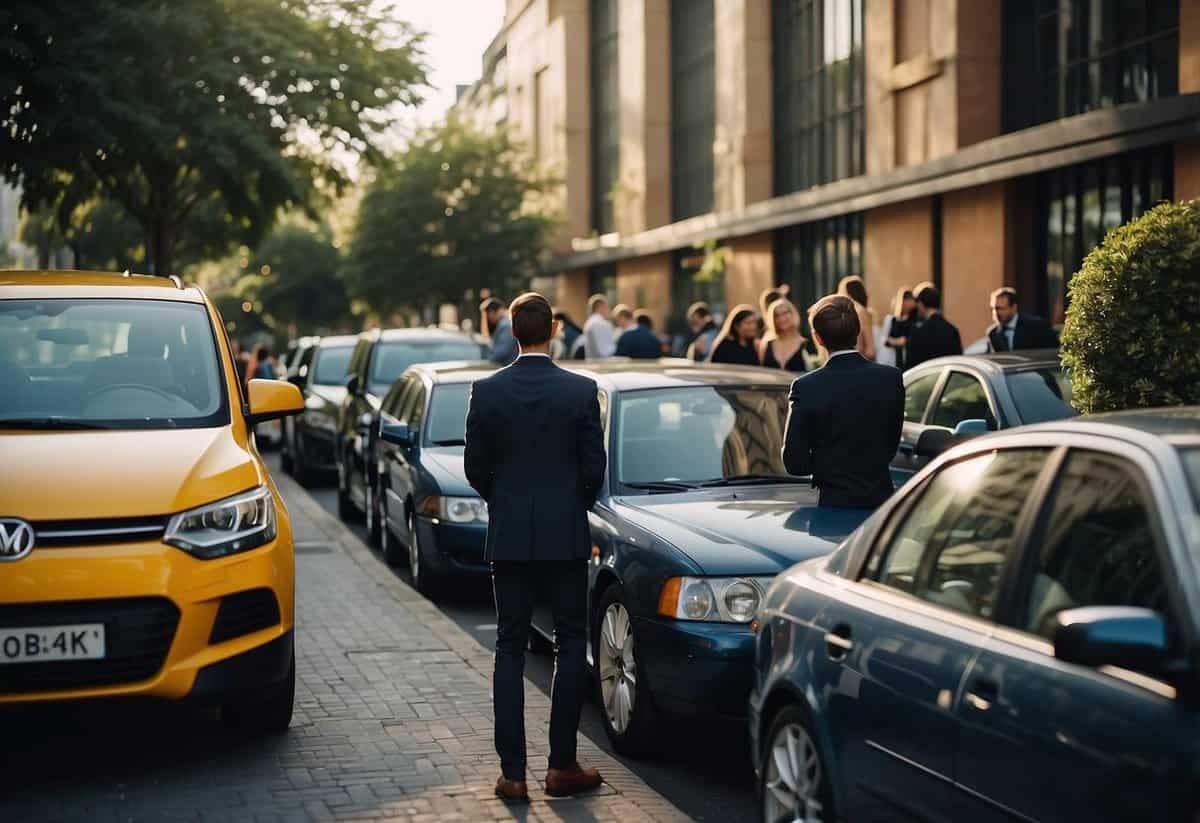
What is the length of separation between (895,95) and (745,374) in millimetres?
19946

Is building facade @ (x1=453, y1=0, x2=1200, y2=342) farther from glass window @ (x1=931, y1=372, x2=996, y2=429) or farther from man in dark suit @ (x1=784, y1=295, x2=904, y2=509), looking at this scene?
man in dark suit @ (x1=784, y1=295, x2=904, y2=509)

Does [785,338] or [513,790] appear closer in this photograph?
[513,790]

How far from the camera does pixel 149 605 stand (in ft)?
19.6

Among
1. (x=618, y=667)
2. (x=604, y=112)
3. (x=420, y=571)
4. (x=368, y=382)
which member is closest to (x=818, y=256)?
(x=368, y=382)

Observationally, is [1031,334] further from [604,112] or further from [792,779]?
[604,112]

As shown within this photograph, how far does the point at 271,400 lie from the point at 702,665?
7.93 feet

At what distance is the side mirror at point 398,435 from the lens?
10.8 meters

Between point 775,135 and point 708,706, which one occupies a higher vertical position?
point 775,135

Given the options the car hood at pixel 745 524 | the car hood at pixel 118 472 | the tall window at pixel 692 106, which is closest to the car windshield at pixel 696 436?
the car hood at pixel 745 524

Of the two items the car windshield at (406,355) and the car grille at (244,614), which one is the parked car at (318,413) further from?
the car grille at (244,614)

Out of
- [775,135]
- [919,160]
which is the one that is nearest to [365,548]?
[919,160]

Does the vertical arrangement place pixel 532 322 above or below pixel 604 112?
below

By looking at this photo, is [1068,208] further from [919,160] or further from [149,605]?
[149,605]

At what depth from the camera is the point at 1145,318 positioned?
805 centimetres
